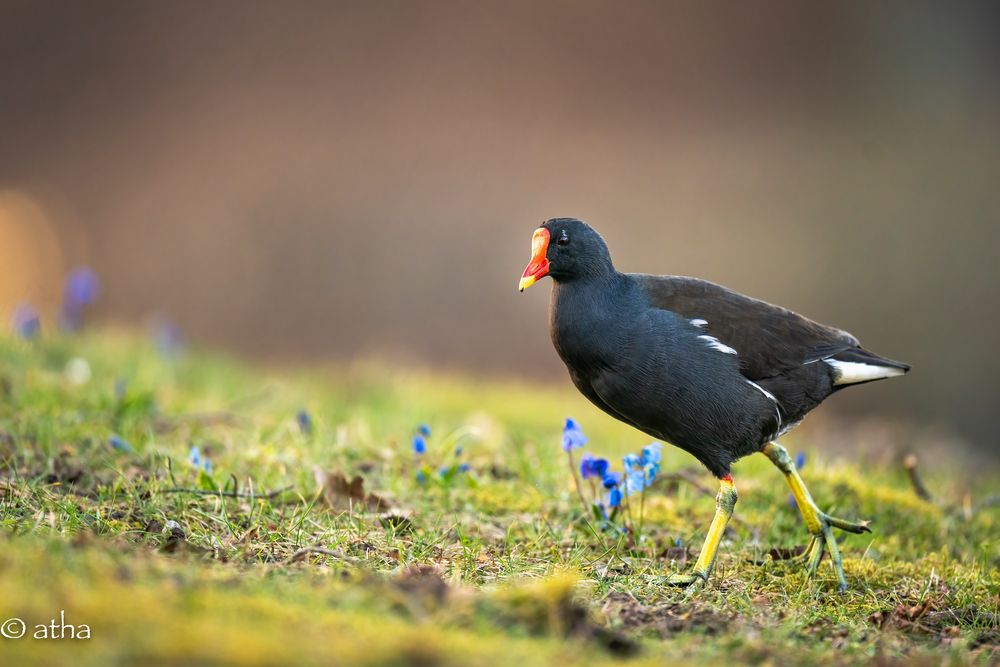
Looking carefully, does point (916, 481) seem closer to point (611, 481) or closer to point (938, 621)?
point (938, 621)

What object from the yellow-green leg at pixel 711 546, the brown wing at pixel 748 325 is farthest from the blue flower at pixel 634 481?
the brown wing at pixel 748 325

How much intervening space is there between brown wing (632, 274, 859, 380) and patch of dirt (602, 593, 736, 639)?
1115 mm

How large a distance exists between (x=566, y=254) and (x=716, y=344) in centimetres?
Result: 64

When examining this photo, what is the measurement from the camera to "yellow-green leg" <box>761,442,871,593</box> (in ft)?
11.8

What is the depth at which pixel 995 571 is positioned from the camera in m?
3.77

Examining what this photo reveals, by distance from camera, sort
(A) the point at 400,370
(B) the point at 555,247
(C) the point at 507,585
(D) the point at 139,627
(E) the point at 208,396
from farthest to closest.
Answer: (A) the point at 400,370 < (E) the point at 208,396 < (B) the point at 555,247 < (C) the point at 507,585 < (D) the point at 139,627

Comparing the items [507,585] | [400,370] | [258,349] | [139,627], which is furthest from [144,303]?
[139,627]

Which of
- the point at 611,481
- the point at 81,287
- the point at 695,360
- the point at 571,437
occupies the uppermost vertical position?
the point at 81,287

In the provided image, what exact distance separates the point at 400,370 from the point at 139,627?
5233mm

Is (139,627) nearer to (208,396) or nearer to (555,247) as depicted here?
(555,247)

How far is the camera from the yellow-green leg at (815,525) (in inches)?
142

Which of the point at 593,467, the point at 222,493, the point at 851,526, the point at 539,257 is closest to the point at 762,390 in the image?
the point at 851,526

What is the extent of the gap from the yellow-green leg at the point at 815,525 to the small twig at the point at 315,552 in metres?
1.65

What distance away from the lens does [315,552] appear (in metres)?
3.10
